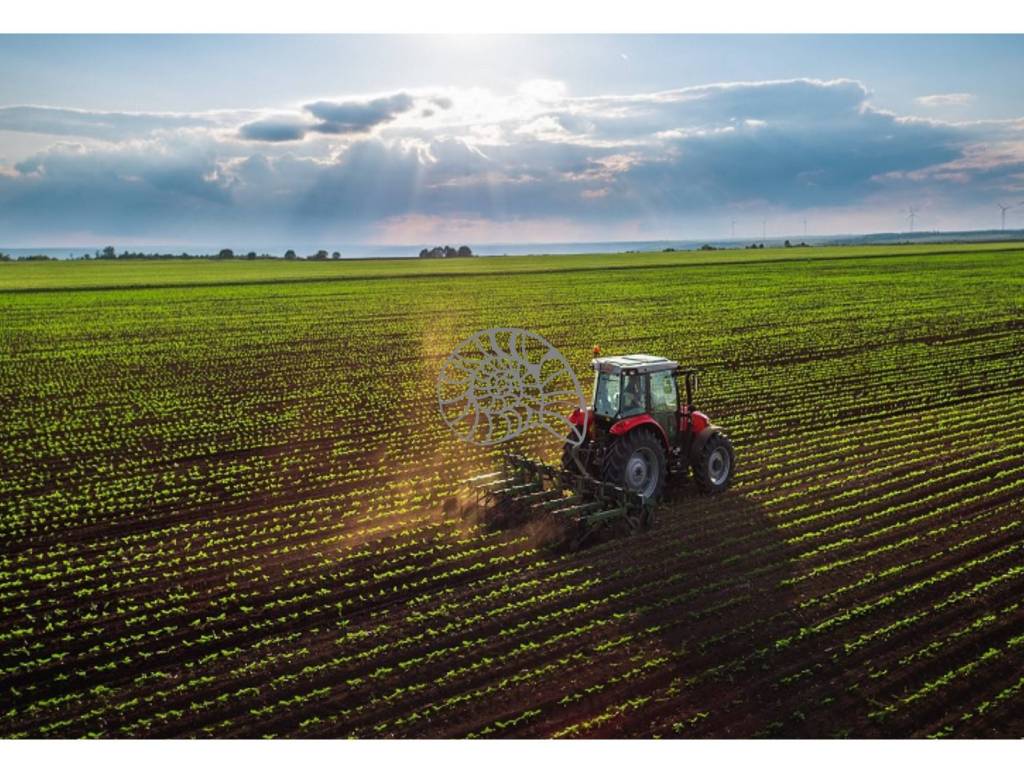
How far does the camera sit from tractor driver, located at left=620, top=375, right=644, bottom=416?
14.0 meters

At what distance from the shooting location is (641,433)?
45.4 ft

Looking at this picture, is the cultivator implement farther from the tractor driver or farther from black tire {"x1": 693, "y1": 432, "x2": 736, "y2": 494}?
black tire {"x1": 693, "y1": 432, "x2": 736, "y2": 494}

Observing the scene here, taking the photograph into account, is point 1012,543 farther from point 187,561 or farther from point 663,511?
point 187,561

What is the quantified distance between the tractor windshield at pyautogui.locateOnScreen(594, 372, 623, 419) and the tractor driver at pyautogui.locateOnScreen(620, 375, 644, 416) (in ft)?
0.53

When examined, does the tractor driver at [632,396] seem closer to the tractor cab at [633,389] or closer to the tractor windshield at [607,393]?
the tractor cab at [633,389]

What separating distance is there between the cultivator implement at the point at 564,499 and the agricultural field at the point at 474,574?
0.34m

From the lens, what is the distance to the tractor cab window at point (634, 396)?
13945 millimetres

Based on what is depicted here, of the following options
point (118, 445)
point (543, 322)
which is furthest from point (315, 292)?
point (118, 445)

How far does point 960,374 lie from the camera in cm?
2619

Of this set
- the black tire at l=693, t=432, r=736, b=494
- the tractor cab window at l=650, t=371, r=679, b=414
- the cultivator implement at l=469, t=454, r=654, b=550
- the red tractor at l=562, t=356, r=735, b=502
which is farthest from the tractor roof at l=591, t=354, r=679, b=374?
the cultivator implement at l=469, t=454, r=654, b=550

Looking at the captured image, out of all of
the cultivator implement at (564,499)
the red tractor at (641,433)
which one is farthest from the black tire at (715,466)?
the cultivator implement at (564,499)

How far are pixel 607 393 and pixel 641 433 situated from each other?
0.88 meters

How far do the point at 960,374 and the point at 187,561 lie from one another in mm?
22823

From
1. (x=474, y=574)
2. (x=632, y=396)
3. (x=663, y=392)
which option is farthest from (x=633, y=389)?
(x=474, y=574)
